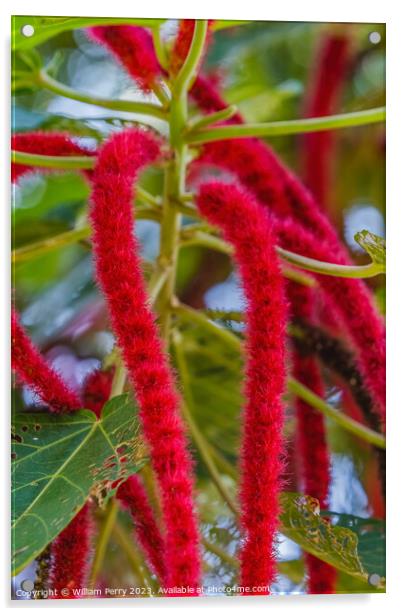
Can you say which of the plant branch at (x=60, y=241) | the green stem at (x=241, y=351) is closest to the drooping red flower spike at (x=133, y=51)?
the plant branch at (x=60, y=241)

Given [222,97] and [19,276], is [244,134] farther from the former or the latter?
[19,276]

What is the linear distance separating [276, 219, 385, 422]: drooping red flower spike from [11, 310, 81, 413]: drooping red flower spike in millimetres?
246

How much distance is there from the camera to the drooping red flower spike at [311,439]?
2.97ft

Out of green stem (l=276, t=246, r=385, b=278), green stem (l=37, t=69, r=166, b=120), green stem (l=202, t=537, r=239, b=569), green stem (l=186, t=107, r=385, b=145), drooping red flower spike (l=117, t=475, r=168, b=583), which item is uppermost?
green stem (l=37, t=69, r=166, b=120)

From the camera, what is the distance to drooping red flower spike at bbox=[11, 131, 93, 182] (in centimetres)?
90

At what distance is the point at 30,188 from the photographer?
0.95 meters

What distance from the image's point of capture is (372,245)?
0.88 meters

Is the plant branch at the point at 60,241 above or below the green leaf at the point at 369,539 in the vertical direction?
above

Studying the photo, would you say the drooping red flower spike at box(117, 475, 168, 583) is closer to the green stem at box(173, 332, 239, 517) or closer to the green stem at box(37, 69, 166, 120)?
the green stem at box(173, 332, 239, 517)

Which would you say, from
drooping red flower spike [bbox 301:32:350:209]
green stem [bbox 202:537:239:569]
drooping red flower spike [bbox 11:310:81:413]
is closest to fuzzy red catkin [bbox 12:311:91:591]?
drooping red flower spike [bbox 11:310:81:413]

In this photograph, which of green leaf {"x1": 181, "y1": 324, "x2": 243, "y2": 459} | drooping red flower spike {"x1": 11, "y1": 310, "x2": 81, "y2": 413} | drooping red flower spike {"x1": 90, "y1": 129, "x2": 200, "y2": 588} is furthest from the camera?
green leaf {"x1": 181, "y1": 324, "x2": 243, "y2": 459}

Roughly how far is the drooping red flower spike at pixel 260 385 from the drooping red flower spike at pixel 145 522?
77mm
